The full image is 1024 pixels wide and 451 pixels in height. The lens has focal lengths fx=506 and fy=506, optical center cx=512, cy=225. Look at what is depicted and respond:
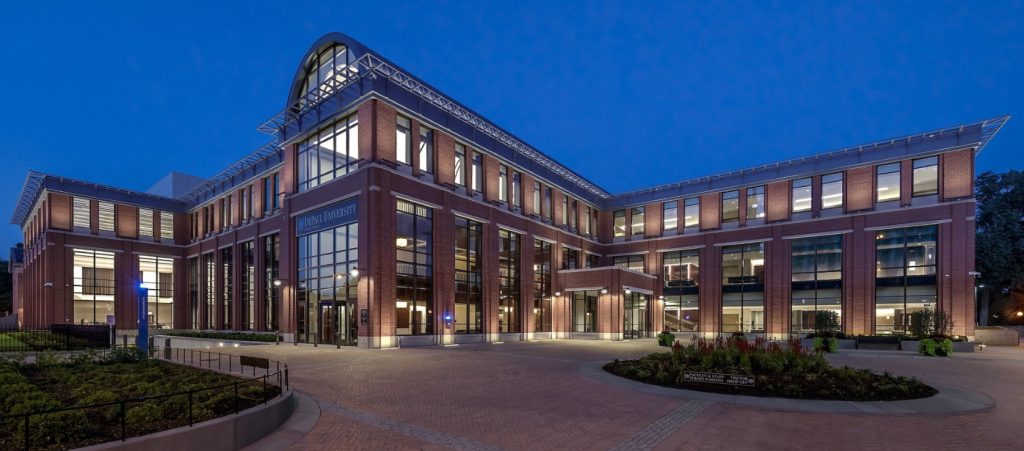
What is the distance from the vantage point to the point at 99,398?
9.19 metres

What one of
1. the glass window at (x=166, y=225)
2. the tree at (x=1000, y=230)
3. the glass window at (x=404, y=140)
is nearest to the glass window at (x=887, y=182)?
the tree at (x=1000, y=230)

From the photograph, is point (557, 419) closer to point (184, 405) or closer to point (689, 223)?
point (184, 405)

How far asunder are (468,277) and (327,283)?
874cm

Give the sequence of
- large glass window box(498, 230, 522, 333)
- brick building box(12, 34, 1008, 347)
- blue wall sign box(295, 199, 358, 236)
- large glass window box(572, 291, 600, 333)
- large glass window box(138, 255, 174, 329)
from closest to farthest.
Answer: blue wall sign box(295, 199, 358, 236), brick building box(12, 34, 1008, 347), large glass window box(498, 230, 522, 333), large glass window box(572, 291, 600, 333), large glass window box(138, 255, 174, 329)

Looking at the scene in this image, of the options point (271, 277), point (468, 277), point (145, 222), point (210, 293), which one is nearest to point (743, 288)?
point (468, 277)

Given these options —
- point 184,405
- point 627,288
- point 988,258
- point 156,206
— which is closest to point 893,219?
point 988,258

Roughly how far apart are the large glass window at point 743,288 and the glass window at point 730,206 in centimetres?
257

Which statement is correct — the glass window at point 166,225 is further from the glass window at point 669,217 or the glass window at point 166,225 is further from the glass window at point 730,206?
the glass window at point 730,206

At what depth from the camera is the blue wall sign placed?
2836 cm

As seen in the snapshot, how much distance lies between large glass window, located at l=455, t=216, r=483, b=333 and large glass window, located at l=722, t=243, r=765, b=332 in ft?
74.9

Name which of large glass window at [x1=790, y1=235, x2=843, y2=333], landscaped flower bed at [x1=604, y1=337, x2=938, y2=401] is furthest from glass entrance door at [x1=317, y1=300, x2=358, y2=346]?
large glass window at [x1=790, y1=235, x2=843, y2=333]

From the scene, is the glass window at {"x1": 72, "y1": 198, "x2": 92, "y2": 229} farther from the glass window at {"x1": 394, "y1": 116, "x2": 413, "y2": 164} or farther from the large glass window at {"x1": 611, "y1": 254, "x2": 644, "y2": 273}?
the large glass window at {"x1": 611, "y1": 254, "x2": 644, "y2": 273}

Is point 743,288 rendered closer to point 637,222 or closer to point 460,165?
point 637,222

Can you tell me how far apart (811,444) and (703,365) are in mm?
6113
